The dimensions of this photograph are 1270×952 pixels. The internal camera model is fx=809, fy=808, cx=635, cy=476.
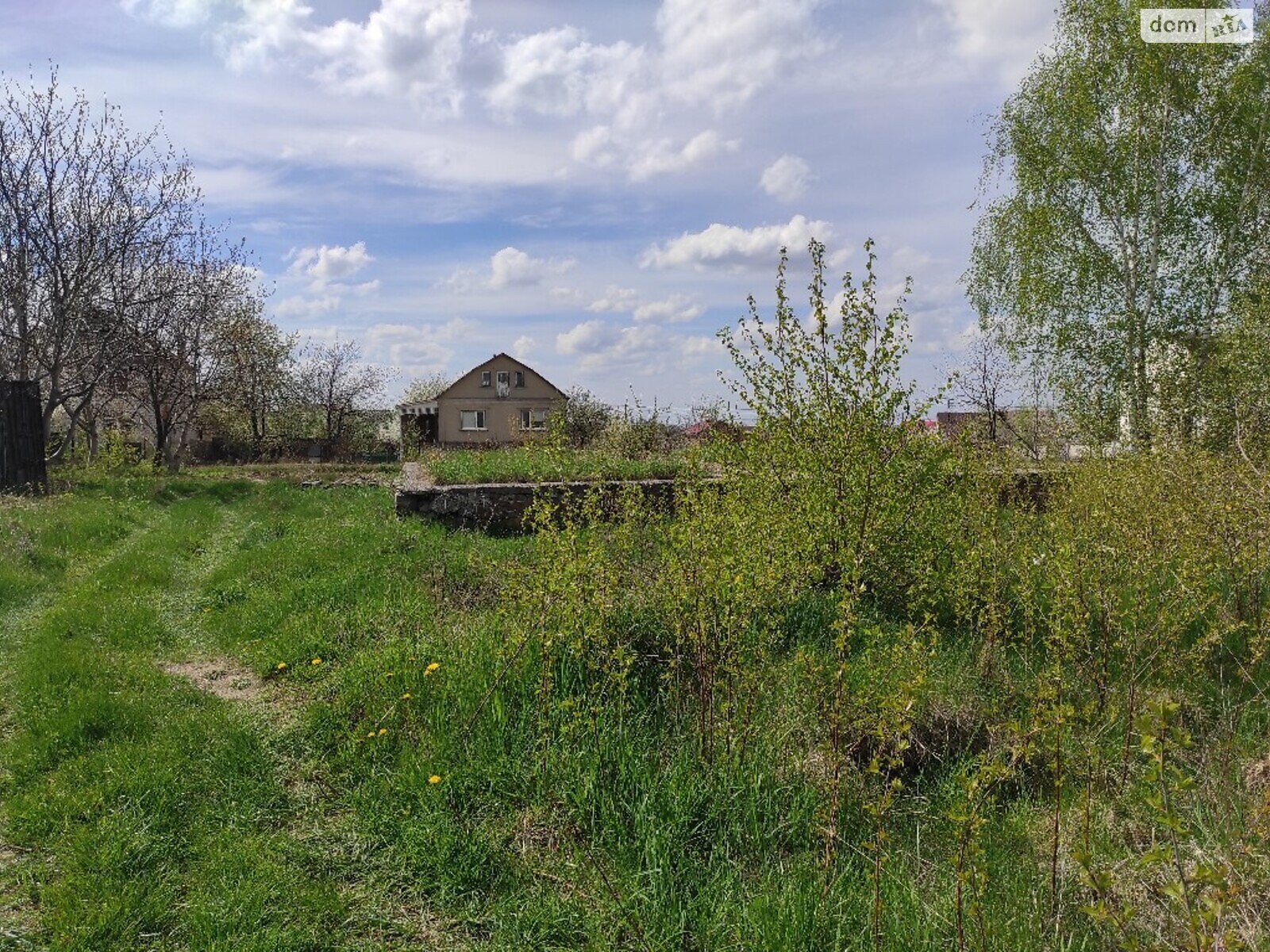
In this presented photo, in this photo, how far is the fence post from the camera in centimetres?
1271

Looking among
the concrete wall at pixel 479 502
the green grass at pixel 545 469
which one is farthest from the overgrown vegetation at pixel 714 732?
the green grass at pixel 545 469

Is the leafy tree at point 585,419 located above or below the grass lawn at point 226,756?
above

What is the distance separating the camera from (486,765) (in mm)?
3635

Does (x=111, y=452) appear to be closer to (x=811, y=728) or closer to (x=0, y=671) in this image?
(x=0, y=671)

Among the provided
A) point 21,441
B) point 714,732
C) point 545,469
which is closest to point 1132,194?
→ point 545,469

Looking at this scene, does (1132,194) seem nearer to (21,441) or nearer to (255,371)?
(21,441)

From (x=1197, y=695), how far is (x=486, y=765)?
14.3ft

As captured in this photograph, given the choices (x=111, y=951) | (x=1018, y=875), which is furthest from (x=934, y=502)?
(x=111, y=951)

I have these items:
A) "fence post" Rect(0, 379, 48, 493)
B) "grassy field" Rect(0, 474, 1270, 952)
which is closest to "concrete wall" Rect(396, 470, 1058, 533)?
"grassy field" Rect(0, 474, 1270, 952)

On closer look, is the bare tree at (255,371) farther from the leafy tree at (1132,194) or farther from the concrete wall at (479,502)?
the leafy tree at (1132,194)

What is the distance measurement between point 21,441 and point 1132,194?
65.6 ft

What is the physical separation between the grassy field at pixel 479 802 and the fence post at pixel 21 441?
8.80 meters

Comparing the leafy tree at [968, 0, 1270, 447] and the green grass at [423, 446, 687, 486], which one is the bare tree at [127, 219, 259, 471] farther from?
the leafy tree at [968, 0, 1270, 447]

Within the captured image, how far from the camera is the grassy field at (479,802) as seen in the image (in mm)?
2846
